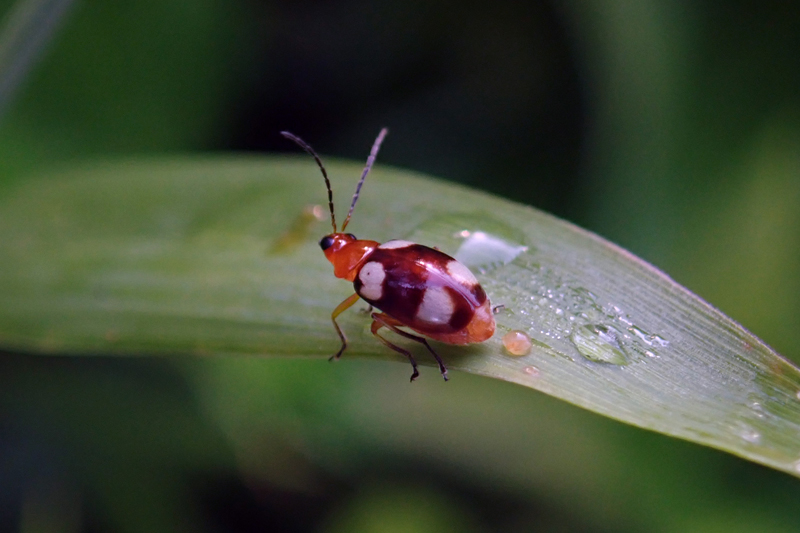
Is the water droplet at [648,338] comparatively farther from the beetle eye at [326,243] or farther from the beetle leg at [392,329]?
the beetle eye at [326,243]

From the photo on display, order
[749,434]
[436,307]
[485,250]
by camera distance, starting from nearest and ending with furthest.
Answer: [749,434]
[436,307]
[485,250]

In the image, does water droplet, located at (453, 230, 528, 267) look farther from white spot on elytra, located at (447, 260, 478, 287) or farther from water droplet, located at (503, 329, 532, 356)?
water droplet, located at (503, 329, 532, 356)

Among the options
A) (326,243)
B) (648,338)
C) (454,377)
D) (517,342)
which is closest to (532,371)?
(517,342)

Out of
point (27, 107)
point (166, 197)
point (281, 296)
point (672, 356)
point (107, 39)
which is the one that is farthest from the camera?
point (107, 39)

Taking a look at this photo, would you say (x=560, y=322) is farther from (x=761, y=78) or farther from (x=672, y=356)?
(x=761, y=78)

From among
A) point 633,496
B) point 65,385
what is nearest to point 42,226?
point 65,385

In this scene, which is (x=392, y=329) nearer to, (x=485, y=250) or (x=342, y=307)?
(x=342, y=307)
